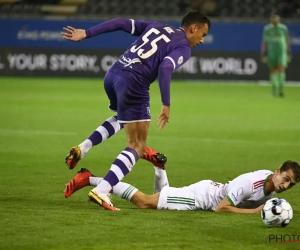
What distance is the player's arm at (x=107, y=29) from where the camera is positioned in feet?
26.7

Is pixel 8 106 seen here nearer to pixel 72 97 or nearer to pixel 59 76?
pixel 72 97

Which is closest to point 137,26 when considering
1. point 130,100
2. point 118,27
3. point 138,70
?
point 118,27

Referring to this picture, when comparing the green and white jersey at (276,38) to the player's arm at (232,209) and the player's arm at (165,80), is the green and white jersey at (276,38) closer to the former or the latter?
A: the player's arm at (165,80)

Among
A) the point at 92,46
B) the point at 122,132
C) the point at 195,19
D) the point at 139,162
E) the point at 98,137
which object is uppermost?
the point at 195,19

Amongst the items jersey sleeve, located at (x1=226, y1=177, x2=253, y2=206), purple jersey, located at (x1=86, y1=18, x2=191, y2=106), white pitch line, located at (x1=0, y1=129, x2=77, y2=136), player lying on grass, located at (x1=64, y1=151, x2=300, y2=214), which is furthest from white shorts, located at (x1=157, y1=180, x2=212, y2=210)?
white pitch line, located at (x1=0, y1=129, x2=77, y2=136)

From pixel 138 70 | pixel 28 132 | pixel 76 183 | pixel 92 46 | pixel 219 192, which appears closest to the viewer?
pixel 219 192

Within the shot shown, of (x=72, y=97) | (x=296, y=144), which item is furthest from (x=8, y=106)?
(x=296, y=144)

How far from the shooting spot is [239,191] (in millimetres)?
7379

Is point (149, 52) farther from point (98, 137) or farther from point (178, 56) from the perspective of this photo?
point (98, 137)

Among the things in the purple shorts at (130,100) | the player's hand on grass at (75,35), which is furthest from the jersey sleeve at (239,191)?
the player's hand on grass at (75,35)

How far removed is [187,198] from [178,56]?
137 cm

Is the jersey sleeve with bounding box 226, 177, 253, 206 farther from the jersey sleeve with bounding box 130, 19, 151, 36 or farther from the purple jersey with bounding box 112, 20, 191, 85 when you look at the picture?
the jersey sleeve with bounding box 130, 19, 151, 36

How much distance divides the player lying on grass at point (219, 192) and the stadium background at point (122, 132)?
146 millimetres

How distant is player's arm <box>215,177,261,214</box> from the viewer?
7375 millimetres
